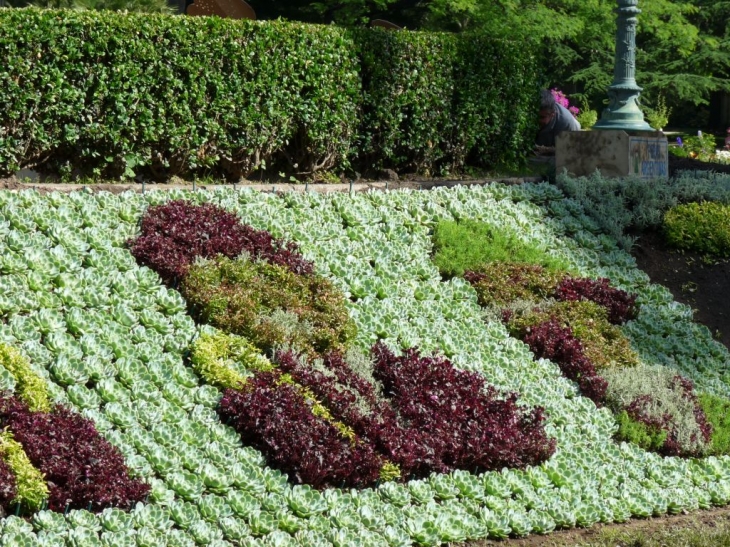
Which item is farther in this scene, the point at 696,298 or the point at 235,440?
the point at 696,298

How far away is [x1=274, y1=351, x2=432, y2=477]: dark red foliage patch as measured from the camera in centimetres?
643

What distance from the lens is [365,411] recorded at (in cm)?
669

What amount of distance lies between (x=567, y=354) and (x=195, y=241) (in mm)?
2947

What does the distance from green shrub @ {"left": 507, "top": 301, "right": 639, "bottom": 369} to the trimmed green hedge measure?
3.50 m

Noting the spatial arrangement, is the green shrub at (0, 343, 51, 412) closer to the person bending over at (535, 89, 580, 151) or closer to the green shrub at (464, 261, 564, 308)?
the green shrub at (464, 261, 564, 308)

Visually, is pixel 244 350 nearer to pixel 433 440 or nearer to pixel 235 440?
pixel 235 440

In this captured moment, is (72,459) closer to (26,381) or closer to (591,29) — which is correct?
(26,381)

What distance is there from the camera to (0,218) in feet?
25.1

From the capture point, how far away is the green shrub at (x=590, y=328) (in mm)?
8344

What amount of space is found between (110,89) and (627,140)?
6071 mm

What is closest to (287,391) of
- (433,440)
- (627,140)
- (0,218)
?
(433,440)

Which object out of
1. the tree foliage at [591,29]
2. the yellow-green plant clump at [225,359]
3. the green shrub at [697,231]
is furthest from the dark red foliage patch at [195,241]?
the tree foliage at [591,29]

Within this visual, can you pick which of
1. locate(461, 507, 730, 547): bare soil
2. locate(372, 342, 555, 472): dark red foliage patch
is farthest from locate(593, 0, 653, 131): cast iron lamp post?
locate(461, 507, 730, 547): bare soil

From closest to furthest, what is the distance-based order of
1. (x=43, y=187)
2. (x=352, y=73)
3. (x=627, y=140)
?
(x=43, y=187)
(x=352, y=73)
(x=627, y=140)
